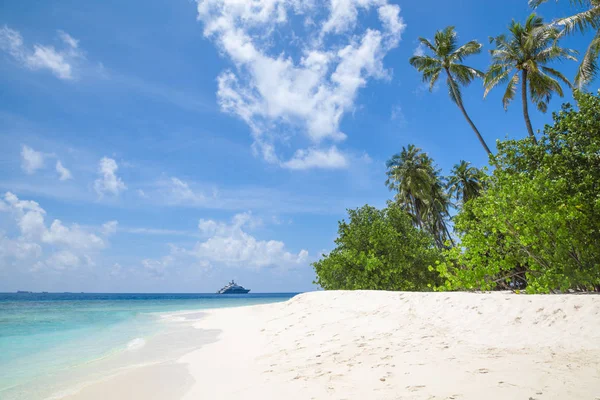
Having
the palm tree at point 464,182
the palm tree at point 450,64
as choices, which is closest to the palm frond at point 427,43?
the palm tree at point 450,64

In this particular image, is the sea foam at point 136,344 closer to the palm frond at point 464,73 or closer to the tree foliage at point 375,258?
the tree foliage at point 375,258

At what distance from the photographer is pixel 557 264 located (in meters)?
9.37

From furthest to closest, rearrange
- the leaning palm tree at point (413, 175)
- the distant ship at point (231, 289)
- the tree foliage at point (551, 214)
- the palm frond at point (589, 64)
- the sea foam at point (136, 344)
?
the distant ship at point (231, 289) < the leaning palm tree at point (413, 175) < the palm frond at point (589, 64) < the sea foam at point (136, 344) < the tree foliage at point (551, 214)

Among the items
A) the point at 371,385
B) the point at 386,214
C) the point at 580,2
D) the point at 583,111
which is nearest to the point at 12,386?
the point at 371,385

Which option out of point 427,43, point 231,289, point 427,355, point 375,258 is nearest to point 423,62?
point 427,43

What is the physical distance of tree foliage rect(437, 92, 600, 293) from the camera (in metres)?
9.19

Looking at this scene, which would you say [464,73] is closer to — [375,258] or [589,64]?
[589,64]

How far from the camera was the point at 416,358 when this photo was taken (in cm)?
502

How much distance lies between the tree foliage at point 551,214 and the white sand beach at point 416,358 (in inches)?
135

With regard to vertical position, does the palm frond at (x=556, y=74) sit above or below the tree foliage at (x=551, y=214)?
above

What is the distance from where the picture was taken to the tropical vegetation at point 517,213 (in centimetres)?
938

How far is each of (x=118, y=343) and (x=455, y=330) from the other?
1043 centimetres

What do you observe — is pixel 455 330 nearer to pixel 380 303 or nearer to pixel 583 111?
pixel 380 303

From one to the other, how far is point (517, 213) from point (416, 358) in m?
6.92
